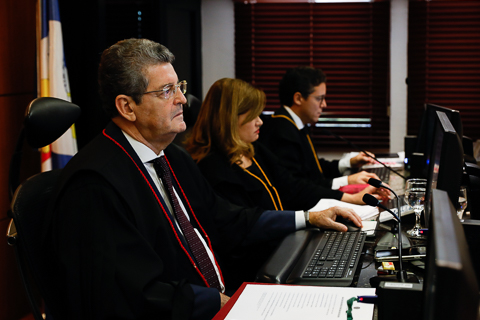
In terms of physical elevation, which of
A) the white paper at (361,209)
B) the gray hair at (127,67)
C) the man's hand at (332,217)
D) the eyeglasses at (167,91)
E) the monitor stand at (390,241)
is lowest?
the monitor stand at (390,241)

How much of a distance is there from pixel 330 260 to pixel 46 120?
92cm

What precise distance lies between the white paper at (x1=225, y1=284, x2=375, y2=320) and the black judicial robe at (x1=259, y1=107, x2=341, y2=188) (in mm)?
1761

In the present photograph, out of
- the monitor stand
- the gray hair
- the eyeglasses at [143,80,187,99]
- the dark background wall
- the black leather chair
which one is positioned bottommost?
the monitor stand

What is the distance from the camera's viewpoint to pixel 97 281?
4.09 feet

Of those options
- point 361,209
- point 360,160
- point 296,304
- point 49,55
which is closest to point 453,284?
point 296,304

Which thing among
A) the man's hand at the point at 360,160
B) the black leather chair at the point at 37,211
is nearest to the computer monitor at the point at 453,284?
the black leather chair at the point at 37,211

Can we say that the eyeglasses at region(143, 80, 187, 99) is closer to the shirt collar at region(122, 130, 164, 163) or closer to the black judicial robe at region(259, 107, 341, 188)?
the shirt collar at region(122, 130, 164, 163)

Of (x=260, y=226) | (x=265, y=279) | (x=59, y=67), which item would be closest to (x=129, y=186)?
(x=265, y=279)

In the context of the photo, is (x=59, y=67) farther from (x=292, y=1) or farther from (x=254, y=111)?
(x=292, y=1)

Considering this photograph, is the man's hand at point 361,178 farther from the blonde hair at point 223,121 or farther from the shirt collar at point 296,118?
the blonde hair at point 223,121

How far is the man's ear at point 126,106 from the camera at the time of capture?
1514 mm

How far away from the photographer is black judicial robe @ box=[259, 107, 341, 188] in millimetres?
3107

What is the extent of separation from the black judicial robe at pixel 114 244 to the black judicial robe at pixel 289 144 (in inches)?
65.9

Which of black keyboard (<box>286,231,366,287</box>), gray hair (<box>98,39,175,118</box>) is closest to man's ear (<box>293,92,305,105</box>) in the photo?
black keyboard (<box>286,231,366,287</box>)
